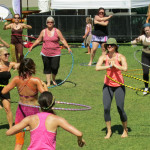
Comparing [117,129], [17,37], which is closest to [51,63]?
[17,37]

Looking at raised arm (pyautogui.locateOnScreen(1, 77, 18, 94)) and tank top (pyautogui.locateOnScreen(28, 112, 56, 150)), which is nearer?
tank top (pyautogui.locateOnScreen(28, 112, 56, 150))

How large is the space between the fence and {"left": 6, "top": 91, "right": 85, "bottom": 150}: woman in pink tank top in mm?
18272

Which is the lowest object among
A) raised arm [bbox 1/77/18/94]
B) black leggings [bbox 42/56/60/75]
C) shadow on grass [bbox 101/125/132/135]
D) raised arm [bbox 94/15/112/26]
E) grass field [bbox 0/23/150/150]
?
shadow on grass [bbox 101/125/132/135]

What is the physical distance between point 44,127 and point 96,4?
18.8 meters

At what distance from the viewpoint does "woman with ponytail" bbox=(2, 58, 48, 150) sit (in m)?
7.69

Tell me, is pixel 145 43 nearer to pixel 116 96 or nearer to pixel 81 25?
pixel 116 96

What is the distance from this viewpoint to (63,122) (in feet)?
18.3

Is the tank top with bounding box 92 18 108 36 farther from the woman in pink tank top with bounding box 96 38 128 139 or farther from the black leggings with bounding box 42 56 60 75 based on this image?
the woman in pink tank top with bounding box 96 38 128 139

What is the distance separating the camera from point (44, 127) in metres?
5.51

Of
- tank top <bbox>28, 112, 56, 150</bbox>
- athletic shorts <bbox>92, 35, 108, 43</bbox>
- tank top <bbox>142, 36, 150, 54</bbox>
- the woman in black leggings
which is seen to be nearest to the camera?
tank top <bbox>28, 112, 56, 150</bbox>

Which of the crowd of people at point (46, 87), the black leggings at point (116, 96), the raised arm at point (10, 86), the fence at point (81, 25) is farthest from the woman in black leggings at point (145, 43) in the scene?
the fence at point (81, 25)

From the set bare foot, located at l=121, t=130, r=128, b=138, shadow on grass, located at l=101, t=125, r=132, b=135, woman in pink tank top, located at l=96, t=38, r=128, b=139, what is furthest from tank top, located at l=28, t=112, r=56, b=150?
shadow on grass, located at l=101, t=125, r=132, b=135

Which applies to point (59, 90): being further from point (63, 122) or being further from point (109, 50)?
point (63, 122)

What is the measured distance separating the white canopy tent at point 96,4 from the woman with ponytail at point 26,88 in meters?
16.4
